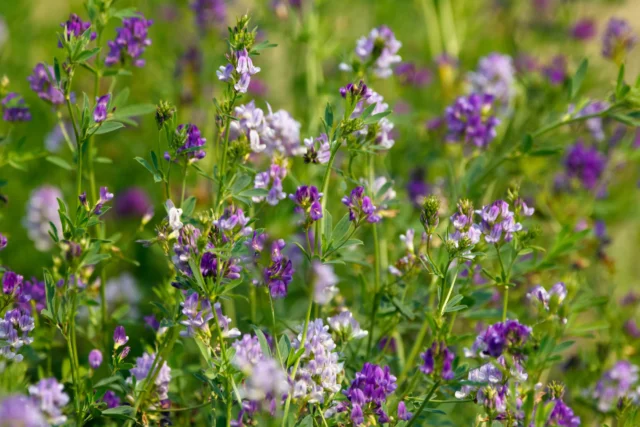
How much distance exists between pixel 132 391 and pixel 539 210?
2.07m

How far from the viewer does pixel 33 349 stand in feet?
7.20

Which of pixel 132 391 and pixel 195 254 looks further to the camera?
pixel 132 391

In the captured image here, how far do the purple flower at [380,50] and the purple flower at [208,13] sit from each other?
4.94ft

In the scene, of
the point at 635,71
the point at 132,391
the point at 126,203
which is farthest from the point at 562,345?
the point at 635,71

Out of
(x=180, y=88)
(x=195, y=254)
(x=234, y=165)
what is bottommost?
(x=195, y=254)

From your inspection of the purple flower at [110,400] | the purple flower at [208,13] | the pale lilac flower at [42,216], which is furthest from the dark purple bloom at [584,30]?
the purple flower at [110,400]

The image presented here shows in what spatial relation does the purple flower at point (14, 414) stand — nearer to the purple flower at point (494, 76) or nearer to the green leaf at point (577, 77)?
the green leaf at point (577, 77)

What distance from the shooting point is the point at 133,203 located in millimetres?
3645

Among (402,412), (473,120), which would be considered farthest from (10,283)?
(473,120)

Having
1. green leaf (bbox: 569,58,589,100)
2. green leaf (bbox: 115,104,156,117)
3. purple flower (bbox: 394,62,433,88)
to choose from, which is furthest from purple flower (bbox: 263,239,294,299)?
purple flower (bbox: 394,62,433,88)

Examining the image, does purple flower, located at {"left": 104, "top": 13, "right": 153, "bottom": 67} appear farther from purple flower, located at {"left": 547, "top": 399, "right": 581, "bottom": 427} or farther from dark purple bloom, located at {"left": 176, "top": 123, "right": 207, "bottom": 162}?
purple flower, located at {"left": 547, "top": 399, "right": 581, "bottom": 427}

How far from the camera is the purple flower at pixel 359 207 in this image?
6.16ft

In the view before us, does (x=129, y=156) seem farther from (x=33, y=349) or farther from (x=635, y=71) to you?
(x=635, y=71)

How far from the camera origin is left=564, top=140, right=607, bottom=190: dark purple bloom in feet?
10.1
